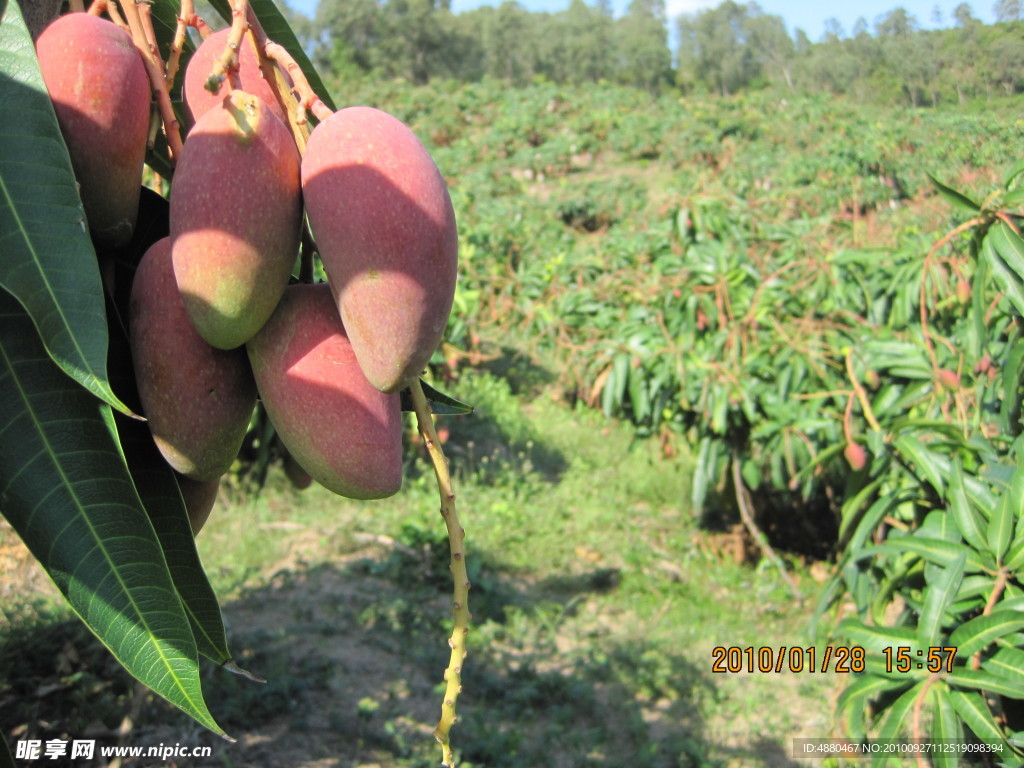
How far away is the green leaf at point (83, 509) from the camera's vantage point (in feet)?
1.58

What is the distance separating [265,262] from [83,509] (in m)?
0.17

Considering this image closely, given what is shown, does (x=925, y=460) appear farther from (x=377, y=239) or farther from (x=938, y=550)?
(x=377, y=239)

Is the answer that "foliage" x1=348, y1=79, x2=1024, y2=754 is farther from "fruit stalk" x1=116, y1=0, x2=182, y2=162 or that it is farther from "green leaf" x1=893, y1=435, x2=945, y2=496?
"fruit stalk" x1=116, y1=0, x2=182, y2=162

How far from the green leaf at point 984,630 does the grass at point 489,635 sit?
0.88m

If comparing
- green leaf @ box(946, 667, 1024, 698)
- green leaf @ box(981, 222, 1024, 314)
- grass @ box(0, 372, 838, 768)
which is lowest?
grass @ box(0, 372, 838, 768)

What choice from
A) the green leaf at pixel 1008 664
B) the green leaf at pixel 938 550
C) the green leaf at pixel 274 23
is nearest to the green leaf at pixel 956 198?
the green leaf at pixel 938 550

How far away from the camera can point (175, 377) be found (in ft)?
1.60

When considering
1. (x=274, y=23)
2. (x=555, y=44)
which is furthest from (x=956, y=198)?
(x=555, y=44)

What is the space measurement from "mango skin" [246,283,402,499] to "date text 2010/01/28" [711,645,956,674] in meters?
1.35

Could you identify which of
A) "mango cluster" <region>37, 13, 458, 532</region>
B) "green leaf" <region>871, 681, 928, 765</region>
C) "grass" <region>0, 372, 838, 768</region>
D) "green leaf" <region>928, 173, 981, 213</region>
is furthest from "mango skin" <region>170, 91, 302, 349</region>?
"grass" <region>0, 372, 838, 768</region>

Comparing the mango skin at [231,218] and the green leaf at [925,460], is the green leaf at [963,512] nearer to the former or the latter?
the green leaf at [925,460]

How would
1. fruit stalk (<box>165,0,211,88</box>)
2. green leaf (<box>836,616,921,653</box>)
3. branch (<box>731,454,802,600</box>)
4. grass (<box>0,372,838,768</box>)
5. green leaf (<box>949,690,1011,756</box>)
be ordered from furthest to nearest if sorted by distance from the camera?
branch (<box>731,454,802,600</box>) → grass (<box>0,372,838,768</box>) → green leaf (<box>836,616,921,653</box>) → green leaf (<box>949,690,1011,756</box>) → fruit stalk (<box>165,0,211,88</box>)

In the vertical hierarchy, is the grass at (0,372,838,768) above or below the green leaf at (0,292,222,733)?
below

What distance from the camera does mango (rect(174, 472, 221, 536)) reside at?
1.91 feet
